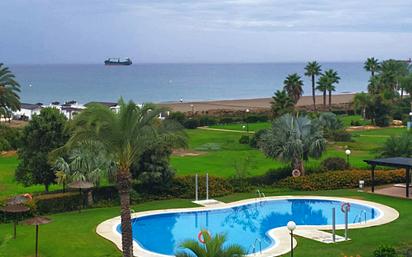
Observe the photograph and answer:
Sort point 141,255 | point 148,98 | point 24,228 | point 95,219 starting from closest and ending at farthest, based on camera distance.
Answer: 1. point 141,255
2. point 24,228
3. point 95,219
4. point 148,98

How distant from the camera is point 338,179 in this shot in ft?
118

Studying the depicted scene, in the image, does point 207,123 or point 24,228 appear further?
point 207,123

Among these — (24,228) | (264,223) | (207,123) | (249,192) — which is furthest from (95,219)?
(207,123)

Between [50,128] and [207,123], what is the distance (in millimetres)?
45336

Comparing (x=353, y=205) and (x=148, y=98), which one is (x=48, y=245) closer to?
(x=353, y=205)

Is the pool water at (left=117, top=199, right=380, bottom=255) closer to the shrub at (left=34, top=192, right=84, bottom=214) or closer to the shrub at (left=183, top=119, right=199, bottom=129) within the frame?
the shrub at (left=34, top=192, right=84, bottom=214)

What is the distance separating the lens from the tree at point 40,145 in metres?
31.1

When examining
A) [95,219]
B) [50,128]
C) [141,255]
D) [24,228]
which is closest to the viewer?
[141,255]

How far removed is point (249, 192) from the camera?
34719mm

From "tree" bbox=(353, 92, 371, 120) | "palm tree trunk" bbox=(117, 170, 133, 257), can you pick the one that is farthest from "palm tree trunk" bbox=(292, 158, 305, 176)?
"tree" bbox=(353, 92, 371, 120)

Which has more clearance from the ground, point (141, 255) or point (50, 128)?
point (50, 128)

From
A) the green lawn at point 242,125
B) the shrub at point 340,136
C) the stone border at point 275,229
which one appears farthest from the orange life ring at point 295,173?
the green lawn at point 242,125

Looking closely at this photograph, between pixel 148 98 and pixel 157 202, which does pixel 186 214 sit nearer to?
pixel 157 202

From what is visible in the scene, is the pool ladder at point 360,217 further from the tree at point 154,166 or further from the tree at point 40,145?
the tree at point 40,145
